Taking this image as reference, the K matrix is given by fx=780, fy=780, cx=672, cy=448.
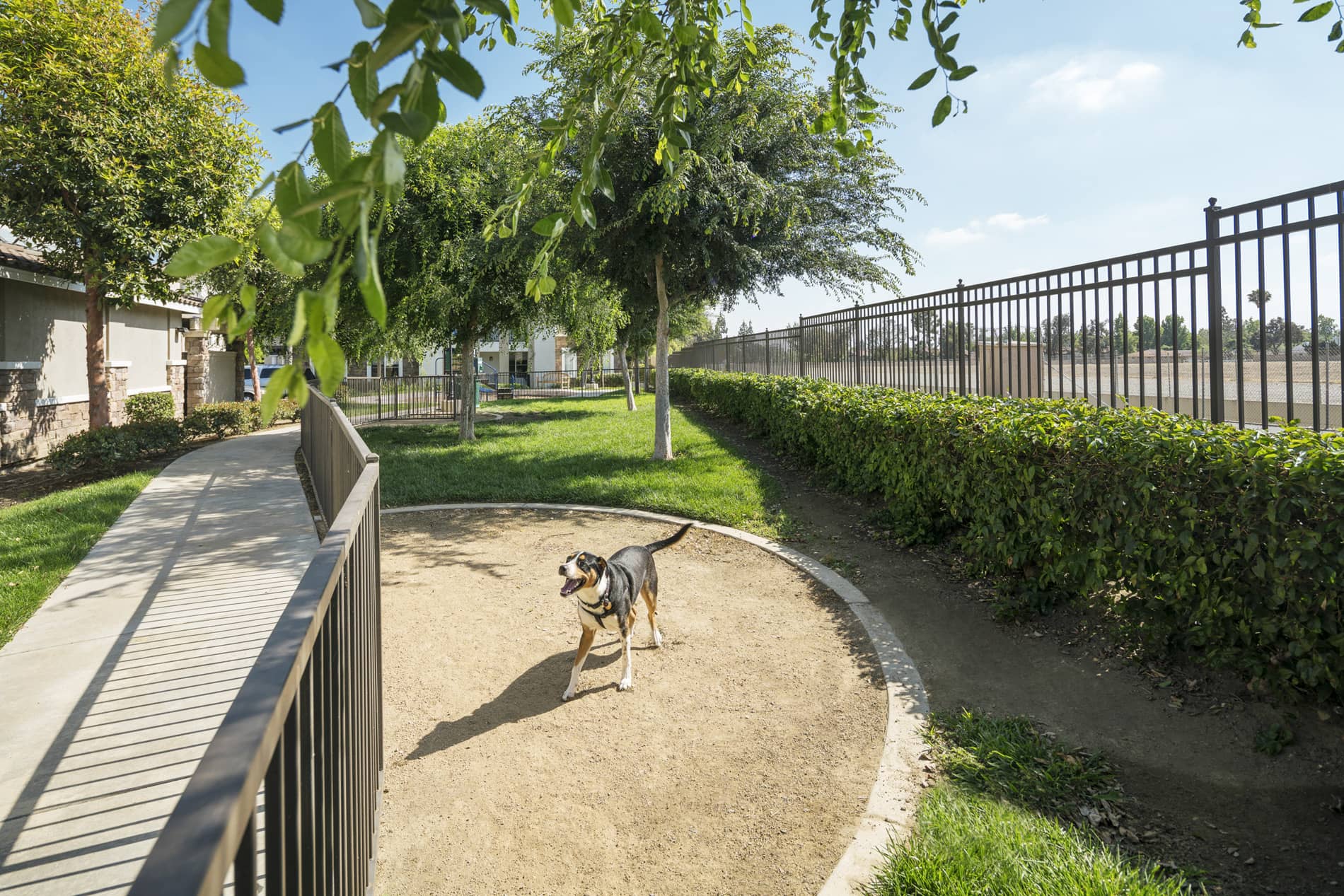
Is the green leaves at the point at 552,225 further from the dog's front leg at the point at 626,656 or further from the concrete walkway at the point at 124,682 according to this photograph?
the dog's front leg at the point at 626,656

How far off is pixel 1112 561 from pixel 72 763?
543 cm

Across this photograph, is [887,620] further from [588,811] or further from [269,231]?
[269,231]

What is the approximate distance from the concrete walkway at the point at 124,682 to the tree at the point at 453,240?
644cm

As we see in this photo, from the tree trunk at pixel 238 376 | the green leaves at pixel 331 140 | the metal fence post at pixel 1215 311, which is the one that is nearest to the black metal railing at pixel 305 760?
the green leaves at pixel 331 140

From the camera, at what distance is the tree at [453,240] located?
13477 mm

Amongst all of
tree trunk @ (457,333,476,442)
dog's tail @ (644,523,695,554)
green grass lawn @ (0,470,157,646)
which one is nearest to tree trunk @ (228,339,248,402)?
tree trunk @ (457,333,476,442)

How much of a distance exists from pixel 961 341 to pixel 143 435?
13878mm

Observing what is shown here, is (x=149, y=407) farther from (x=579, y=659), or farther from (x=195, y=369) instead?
(x=579, y=659)

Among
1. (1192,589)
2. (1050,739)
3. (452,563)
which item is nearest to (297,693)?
(1050,739)

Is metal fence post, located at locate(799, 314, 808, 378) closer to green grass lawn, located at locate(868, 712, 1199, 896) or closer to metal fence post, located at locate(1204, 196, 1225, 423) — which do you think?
metal fence post, located at locate(1204, 196, 1225, 423)

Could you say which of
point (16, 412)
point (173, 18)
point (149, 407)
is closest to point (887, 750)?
point (173, 18)

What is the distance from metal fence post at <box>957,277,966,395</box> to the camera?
835cm

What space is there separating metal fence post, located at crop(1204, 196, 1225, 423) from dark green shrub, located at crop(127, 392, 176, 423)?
756 inches

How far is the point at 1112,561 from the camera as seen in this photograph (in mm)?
4535
